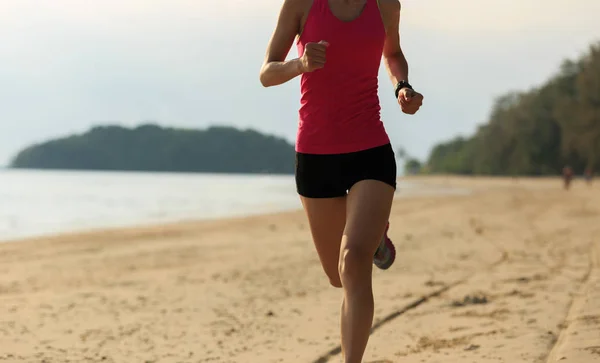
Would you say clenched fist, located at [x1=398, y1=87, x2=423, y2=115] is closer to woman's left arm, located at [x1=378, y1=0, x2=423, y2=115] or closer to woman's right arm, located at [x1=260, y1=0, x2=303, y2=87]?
woman's left arm, located at [x1=378, y1=0, x2=423, y2=115]

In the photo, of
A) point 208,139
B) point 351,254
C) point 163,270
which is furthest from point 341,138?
point 208,139

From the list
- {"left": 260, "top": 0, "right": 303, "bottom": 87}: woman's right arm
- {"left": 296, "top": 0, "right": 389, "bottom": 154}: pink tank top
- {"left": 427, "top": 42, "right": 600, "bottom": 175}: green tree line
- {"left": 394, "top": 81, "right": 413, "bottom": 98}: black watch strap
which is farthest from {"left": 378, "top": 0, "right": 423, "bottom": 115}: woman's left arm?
{"left": 427, "top": 42, "right": 600, "bottom": 175}: green tree line

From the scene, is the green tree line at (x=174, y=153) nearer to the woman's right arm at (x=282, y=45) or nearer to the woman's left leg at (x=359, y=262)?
the woman's right arm at (x=282, y=45)

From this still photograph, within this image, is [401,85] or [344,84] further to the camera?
[401,85]

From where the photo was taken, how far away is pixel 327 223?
A: 3.32 metres

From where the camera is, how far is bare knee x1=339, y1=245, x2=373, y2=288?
3.02 m

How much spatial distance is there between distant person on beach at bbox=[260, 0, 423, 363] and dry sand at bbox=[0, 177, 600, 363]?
1327mm

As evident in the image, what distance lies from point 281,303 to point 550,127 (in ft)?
246

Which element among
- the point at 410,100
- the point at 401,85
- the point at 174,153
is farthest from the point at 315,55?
the point at 174,153

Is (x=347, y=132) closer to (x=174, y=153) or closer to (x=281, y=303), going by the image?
(x=281, y=303)

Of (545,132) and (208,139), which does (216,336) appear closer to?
(545,132)

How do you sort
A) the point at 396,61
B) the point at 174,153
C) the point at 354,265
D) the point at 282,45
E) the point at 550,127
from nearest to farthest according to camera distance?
the point at 354,265 → the point at 282,45 → the point at 396,61 → the point at 550,127 → the point at 174,153

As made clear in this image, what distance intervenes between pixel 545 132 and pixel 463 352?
7655 cm

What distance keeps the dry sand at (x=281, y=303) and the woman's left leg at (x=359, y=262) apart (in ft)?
4.03
